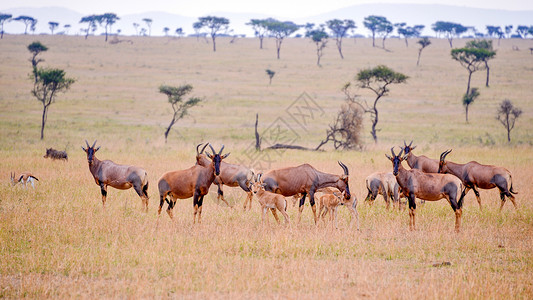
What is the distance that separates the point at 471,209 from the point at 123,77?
207 feet

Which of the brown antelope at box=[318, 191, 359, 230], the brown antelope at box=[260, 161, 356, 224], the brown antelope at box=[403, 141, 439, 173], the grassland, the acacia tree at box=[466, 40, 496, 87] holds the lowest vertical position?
the grassland

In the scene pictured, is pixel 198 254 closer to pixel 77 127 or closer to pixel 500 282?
pixel 500 282

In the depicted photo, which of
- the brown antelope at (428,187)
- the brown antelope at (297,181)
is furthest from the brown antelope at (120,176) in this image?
the brown antelope at (428,187)

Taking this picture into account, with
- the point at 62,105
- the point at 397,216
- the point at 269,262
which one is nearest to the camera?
the point at 269,262

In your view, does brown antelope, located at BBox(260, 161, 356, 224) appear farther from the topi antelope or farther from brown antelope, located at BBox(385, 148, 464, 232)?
the topi antelope

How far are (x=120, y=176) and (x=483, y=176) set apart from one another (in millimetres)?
10399

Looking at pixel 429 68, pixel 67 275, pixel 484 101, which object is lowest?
pixel 67 275

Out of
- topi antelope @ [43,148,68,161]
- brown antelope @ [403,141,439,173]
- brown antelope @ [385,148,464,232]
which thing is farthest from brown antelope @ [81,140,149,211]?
topi antelope @ [43,148,68,161]

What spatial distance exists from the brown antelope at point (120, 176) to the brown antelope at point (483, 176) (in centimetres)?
863

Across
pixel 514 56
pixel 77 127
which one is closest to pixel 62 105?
pixel 77 127

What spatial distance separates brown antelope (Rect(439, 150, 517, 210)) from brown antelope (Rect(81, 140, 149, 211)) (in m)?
8.63

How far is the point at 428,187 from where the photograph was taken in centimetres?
1273

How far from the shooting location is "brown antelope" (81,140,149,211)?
47.9 ft

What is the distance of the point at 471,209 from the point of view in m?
15.0
